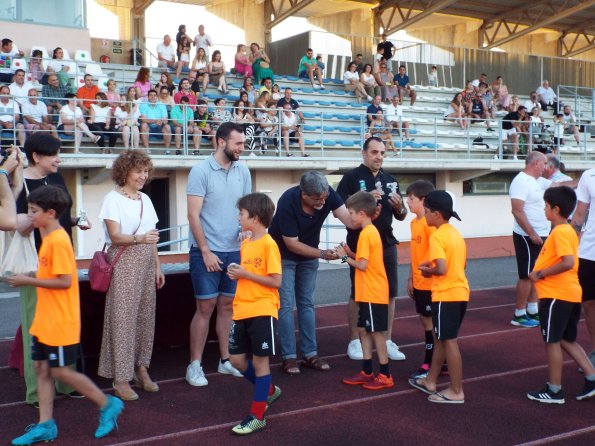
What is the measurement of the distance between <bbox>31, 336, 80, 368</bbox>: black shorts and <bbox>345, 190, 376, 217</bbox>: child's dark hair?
2.41 metres

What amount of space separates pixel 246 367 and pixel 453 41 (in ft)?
95.9

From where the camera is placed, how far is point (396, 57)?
85.1 feet

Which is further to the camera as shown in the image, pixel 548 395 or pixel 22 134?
pixel 22 134

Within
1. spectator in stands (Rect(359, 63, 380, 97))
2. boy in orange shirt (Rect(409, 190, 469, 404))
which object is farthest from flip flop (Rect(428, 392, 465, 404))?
spectator in stands (Rect(359, 63, 380, 97))

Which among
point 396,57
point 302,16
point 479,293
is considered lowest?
point 479,293

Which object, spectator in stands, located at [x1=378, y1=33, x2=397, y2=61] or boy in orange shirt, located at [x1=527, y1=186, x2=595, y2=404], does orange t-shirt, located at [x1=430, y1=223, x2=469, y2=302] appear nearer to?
boy in orange shirt, located at [x1=527, y1=186, x2=595, y2=404]

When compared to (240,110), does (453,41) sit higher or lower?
higher

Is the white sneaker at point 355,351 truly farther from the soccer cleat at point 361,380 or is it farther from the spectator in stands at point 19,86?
the spectator in stands at point 19,86

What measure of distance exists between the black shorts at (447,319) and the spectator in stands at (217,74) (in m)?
14.7

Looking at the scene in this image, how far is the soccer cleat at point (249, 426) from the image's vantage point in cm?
465

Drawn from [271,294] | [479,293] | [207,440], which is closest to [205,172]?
[271,294]

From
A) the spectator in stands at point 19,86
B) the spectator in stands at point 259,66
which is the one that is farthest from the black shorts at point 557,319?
the spectator in stands at point 259,66

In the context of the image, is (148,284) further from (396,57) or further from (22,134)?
(396,57)

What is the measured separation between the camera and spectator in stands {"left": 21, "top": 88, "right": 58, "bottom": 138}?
13.9 meters
